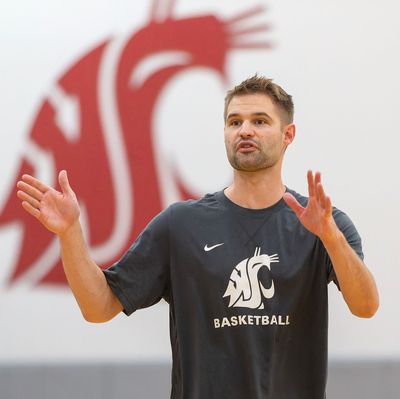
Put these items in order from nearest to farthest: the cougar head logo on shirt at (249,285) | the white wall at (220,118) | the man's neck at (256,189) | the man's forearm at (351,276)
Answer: the man's forearm at (351,276), the cougar head logo on shirt at (249,285), the man's neck at (256,189), the white wall at (220,118)

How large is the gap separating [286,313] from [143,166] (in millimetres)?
1227

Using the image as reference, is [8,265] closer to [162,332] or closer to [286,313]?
[162,332]

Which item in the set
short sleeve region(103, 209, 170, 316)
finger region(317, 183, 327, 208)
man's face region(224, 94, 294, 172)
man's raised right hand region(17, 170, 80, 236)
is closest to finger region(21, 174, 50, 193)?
man's raised right hand region(17, 170, 80, 236)

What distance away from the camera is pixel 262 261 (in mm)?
1578

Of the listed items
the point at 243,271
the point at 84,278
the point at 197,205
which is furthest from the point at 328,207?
the point at 84,278

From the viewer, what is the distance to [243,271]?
157cm

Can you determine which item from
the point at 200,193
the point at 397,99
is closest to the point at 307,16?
the point at 397,99

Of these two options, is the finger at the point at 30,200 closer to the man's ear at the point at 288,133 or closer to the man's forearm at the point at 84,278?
the man's forearm at the point at 84,278

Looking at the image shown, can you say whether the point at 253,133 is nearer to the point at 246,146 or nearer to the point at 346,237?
the point at 246,146

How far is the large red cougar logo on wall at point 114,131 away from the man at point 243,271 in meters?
0.96

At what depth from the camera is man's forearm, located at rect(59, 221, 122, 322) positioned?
1497mm

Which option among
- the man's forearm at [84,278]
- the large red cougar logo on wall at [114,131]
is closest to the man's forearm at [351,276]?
the man's forearm at [84,278]

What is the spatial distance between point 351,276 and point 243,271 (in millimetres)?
256

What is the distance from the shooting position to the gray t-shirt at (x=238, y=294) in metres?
1.53
